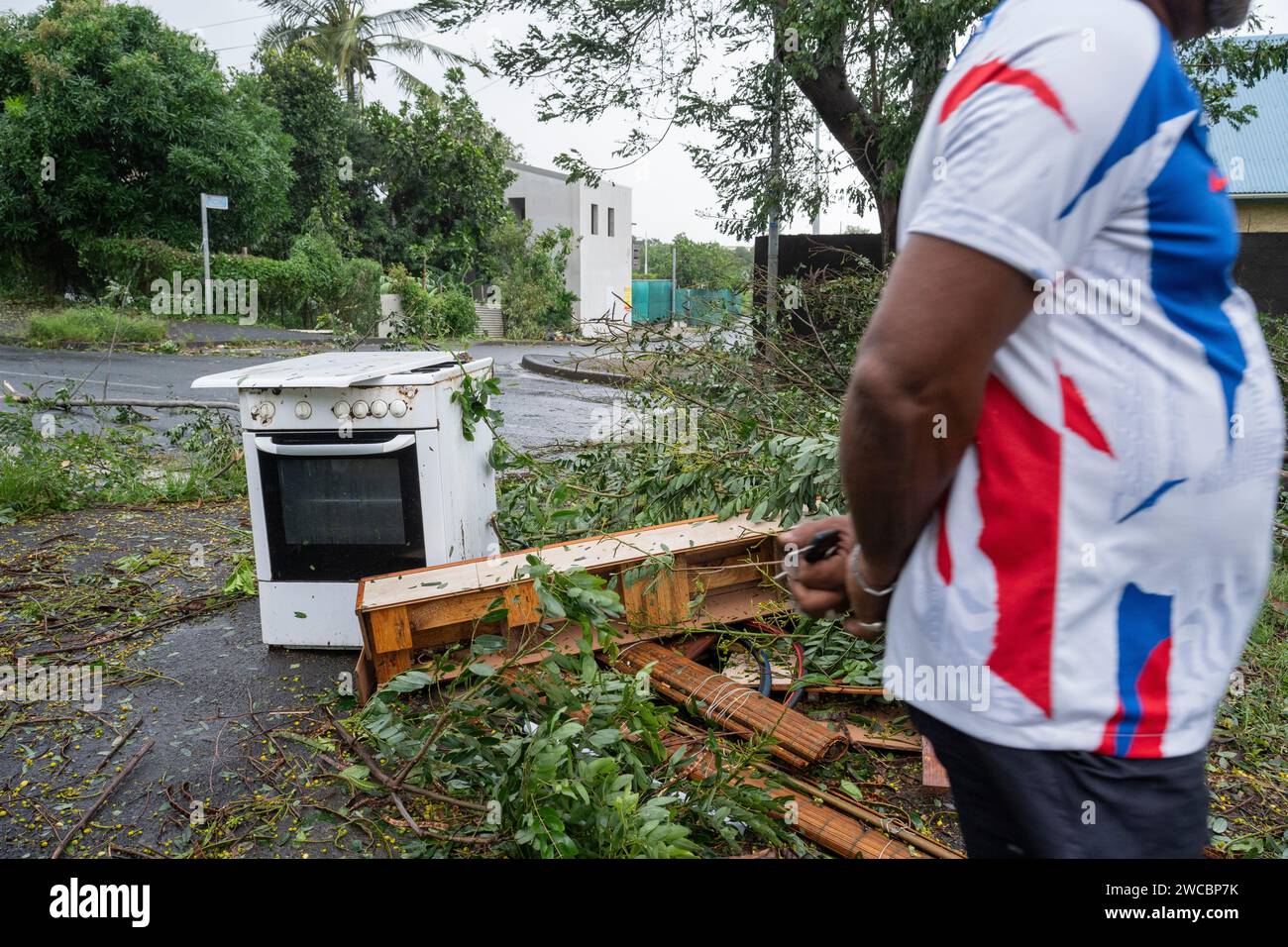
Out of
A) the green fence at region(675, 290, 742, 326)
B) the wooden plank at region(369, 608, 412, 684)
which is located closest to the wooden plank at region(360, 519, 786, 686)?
the wooden plank at region(369, 608, 412, 684)

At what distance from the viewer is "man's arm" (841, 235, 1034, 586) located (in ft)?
3.32

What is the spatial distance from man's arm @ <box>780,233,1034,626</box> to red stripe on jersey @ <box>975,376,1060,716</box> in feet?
0.13

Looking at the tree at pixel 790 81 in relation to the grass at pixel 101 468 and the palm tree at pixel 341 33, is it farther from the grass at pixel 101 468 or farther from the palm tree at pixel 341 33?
the palm tree at pixel 341 33

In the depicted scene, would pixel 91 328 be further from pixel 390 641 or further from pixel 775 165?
pixel 390 641

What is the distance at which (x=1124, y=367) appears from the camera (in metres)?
1.05

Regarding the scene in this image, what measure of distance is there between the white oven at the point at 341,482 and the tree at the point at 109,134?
20.5 meters

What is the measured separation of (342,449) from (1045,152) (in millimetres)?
3406

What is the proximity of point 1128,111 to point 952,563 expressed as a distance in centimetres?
52

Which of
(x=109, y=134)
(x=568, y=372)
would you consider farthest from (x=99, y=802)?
(x=109, y=134)

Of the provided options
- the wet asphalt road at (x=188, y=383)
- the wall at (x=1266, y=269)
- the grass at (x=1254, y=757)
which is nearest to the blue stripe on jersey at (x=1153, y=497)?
the grass at (x=1254, y=757)

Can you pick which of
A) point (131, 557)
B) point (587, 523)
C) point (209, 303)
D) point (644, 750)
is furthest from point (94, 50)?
point (644, 750)

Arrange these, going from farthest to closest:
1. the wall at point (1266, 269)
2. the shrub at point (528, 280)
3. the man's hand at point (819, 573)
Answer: the shrub at point (528, 280) < the wall at point (1266, 269) < the man's hand at point (819, 573)

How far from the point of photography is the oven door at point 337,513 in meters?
4.09
